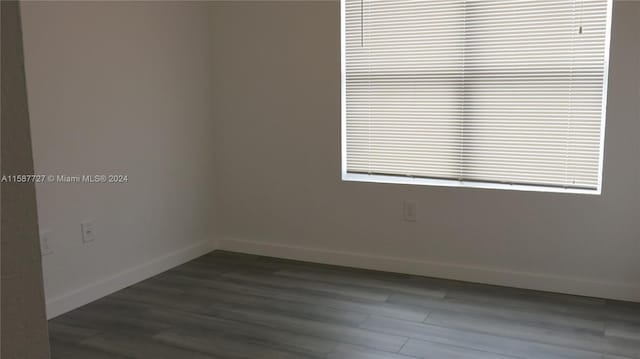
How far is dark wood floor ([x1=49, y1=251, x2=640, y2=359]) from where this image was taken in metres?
2.68

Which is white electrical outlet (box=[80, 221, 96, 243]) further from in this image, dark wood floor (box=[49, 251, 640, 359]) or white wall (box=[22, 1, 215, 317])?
dark wood floor (box=[49, 251, 640, 359])

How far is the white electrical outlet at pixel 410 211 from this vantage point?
147 inches

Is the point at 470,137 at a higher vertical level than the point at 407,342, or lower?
higher

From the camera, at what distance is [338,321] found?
3018 mm

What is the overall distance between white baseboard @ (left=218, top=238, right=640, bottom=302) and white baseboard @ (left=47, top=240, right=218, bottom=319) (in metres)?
0.26

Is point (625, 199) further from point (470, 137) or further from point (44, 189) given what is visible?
point (44, 189)

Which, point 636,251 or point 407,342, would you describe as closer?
point 407,342

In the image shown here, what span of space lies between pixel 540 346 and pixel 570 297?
2.48 feet

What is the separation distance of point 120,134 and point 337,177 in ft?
4.54

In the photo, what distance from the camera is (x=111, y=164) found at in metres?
3.46

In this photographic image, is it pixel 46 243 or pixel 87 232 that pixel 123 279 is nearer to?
pixel 87 232

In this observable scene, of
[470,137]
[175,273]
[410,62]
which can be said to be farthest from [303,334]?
[410,62]

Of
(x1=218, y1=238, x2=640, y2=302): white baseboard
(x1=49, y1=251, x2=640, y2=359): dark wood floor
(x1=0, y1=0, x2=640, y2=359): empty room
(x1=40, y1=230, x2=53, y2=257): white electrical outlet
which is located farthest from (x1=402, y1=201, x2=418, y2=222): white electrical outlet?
(x1=40, y1=230, x2=53, y2=257): white electrical outlet

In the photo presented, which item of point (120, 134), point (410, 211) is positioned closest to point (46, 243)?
point (120, 134)
